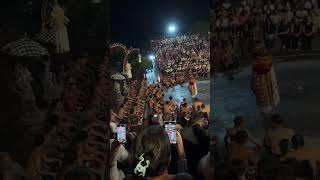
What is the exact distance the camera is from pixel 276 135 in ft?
14.5

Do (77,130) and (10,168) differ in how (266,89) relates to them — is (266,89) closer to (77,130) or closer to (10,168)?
(77,130)

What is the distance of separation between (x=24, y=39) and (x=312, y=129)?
100 inches

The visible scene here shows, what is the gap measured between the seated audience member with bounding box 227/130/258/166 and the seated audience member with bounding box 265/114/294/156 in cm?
14

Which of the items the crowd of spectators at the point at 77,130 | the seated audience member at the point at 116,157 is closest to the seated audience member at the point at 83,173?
the crowd of spectators at the point at 77,130

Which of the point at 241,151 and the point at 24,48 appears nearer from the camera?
the point at 241,151

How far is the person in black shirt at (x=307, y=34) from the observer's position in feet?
14.5

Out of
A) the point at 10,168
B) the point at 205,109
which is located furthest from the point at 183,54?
the point at 10,168

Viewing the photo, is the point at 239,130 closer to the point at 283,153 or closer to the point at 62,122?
the point at 283,153

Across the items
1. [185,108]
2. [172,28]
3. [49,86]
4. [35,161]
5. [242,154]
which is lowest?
[35,161]

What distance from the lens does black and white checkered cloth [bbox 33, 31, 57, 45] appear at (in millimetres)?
5016

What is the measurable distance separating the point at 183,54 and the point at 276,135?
1289 mm

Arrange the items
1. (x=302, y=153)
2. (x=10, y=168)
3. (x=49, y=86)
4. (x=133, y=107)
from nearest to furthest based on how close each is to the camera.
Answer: (x=302, y=153) < (x=10, y=168) < (x=49, y=86) < (x=133, y=107)

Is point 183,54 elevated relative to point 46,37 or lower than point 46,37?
lower

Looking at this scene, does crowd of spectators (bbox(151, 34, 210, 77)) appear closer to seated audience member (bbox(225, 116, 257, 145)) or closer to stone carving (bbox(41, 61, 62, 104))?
seated audience member (bbox(225, 116, 257, 145))
